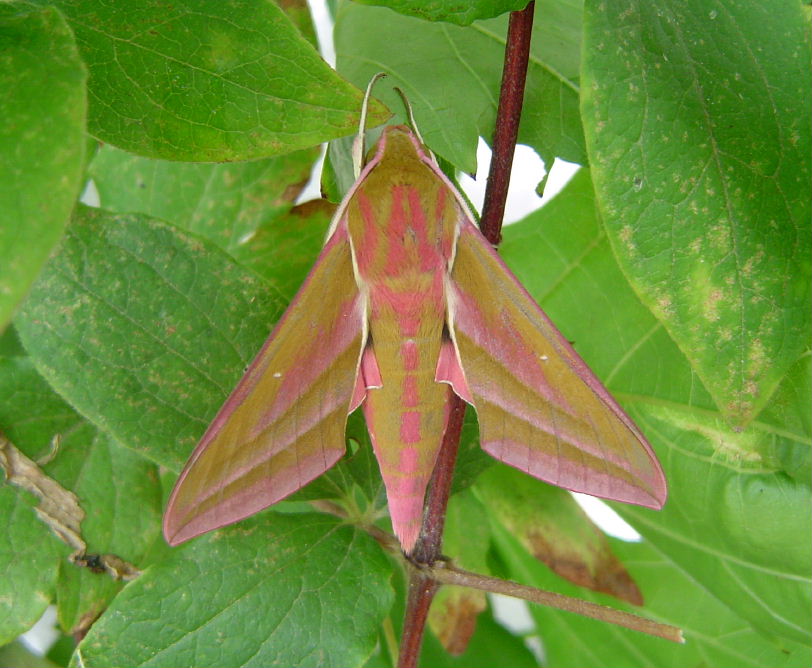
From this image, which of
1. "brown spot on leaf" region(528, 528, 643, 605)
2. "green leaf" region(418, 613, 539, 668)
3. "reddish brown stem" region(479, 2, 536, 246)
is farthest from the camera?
"green leaf" region(418, 613, 539, 668)

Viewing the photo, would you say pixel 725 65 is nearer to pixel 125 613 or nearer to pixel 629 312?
pixel 629 312

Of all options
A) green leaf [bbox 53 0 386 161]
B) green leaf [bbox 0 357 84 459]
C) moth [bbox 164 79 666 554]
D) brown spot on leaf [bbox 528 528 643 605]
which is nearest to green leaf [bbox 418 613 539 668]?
brown spot on leaf [bbox 528 528 643 605]

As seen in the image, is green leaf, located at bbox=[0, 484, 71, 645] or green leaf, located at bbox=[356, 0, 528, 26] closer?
green leaf, located at bbox=[356, 0, 528, 26]

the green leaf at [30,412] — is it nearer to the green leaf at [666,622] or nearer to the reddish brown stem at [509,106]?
the reddish brown stem at [509,106]

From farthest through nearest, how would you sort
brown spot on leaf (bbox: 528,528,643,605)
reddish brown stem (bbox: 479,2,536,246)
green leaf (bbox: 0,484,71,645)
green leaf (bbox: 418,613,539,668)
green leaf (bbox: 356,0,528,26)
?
green leaf (bbox: 418,613,539,668), brown spot on leaf (bbox: 528,528,643,605), green leaf (bbox: 0,484,71,645), reddish brown stem (bbox: 479,2,536,246), green leaf (bbox: 356,0,528,26)

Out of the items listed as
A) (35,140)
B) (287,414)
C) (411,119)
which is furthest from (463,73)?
(35,140)

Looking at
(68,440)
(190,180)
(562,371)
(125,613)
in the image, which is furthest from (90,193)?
(562,371)

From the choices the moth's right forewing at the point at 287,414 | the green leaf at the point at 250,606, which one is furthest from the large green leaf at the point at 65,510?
the moth's right forewing at the point at 287,414

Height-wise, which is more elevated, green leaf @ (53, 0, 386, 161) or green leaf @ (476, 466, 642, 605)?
green leaf @ (53, 0, 386, 161)

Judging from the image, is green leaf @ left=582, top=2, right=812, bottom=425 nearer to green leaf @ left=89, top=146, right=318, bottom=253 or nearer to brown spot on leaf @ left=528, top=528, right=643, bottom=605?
brown spot on leaf @ left=528, top=528, right=643, bottom=605
